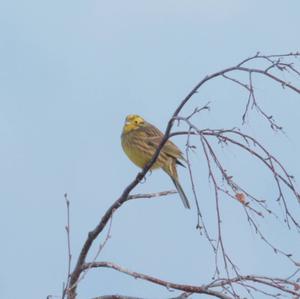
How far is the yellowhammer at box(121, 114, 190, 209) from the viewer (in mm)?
7516

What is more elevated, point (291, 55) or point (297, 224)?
point (291, 55)

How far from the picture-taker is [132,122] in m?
9.36

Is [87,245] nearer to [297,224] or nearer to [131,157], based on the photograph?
[297,224]

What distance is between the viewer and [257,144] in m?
4.35

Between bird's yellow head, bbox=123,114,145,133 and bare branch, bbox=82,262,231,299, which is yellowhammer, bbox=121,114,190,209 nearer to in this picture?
bird's yellow head, bbox=123,114,145,133

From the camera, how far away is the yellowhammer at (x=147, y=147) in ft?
24.7

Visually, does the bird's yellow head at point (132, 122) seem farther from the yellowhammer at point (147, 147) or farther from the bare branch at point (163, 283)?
the bare branch at point (163, 283)

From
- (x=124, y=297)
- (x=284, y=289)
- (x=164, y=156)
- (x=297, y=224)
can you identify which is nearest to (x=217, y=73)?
(x=297, y=224)

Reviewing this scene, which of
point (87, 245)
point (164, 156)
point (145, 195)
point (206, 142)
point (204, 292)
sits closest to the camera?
point (206, 142)

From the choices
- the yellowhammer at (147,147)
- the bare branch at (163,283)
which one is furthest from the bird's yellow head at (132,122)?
the bare branch at (163,283)

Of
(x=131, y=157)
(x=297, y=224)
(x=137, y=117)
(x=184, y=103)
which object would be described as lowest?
(x=297, y=224)

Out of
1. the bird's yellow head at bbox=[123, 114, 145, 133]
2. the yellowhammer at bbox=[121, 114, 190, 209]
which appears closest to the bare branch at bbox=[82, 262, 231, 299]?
the yellowhammer at bbox=[121, 114, 190, 209]

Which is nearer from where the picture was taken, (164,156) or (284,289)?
(284,289)

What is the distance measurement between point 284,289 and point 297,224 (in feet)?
1.27
